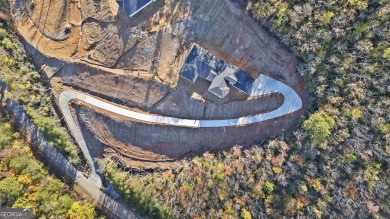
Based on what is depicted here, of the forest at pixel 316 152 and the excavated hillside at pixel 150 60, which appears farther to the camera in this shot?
the excavated hillside at pixel 150 60

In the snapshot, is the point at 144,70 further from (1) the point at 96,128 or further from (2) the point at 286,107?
(2) the point at 286,107

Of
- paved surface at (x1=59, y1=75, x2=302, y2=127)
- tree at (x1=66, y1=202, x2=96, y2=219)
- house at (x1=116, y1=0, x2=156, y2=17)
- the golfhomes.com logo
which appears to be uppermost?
house at (x1=116, y1=0, x2=156, y2=17)

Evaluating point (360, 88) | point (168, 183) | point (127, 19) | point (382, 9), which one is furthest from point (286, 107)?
point (127, 19)

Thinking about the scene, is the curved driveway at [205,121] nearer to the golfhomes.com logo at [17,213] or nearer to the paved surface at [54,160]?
the paved surface at [54,160]

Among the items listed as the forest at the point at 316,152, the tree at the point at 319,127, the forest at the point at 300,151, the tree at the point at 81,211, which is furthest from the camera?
the tree at the point at 81,211

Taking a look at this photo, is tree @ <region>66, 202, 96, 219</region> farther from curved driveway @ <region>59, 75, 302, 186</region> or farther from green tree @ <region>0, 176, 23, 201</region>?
curved driveway @ <region>59, 75, 302, 186</region>

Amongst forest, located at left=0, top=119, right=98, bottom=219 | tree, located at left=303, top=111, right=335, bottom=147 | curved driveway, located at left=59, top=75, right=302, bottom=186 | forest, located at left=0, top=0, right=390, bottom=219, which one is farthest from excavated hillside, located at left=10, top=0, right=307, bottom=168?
forest, located at left=0, top=119, right=98, bottom=219

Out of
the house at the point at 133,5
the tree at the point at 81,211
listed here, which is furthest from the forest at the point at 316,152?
the house at the point at 133,5
